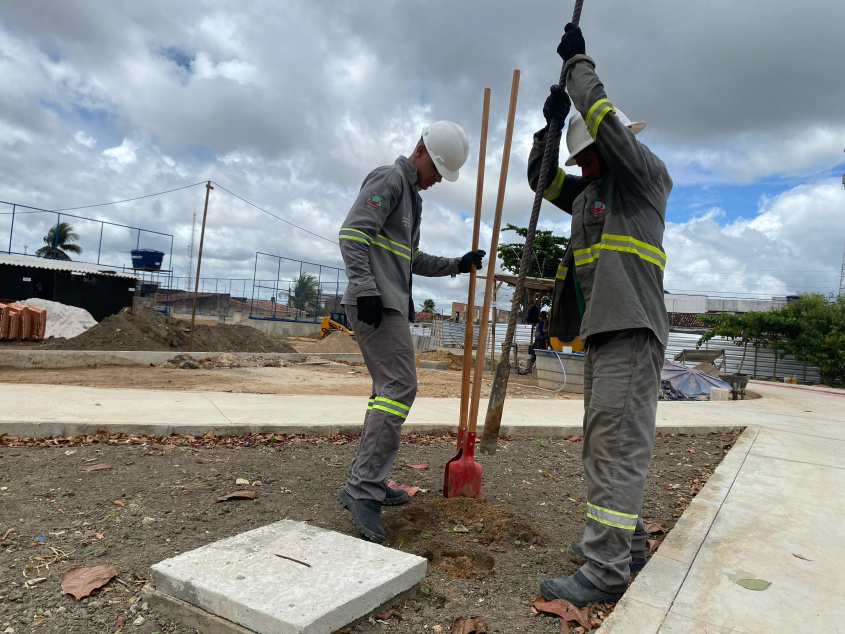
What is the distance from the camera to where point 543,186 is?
8.13 ft

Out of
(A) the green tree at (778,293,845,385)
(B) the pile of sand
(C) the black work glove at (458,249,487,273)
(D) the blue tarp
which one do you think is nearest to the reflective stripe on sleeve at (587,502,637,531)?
(C) the black work glove at (458,249,487,273)

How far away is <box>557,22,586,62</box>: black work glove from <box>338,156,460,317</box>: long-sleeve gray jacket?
2.91 ft

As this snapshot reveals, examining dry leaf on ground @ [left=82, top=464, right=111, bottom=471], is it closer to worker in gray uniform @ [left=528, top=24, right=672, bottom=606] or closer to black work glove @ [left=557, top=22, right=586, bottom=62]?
worker in gray uniform @ [left=528, top=24, right=672, bottom=606]

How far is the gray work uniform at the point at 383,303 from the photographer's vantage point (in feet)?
8.23

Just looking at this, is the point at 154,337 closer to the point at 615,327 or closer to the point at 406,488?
the point at 406,488

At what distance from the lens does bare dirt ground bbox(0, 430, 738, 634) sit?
1749 millimetres

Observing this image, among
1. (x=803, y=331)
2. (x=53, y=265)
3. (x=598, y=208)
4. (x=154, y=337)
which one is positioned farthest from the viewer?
(x=53, y=265)

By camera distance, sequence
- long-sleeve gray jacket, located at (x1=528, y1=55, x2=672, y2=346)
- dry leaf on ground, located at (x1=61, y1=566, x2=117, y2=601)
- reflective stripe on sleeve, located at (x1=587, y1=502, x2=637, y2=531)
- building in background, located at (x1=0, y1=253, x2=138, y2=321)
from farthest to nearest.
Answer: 1. building in background, located at (x1=0, y1=253, x2=138, y2=321)
2. long-sleeve gray jacket, located at (x1=528, y1=55, x2=672, y2=346)
3. reflective stripe on sleeve, located at (x1=587, y1=502, x2=637, y2=531)
4. dry leaf on ground, located at (x1=61, y1=566, x2=117, y2=601)

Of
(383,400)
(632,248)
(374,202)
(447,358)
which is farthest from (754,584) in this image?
(447,358)

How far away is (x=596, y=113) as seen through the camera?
201cm

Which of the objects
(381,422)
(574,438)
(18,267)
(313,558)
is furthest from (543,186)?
(18,267)

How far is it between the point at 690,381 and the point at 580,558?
30.9 feet

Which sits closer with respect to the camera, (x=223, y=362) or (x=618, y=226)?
(x=618, y=226)

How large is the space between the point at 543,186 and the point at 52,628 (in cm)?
237
